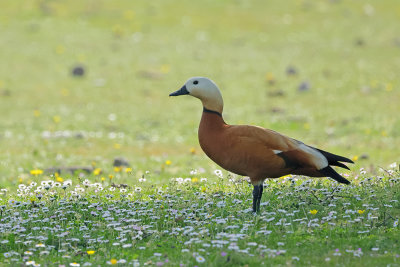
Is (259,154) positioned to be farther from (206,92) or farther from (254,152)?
(206,92)

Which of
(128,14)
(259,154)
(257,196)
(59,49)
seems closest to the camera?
(259,154)

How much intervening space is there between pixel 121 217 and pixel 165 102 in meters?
21.1

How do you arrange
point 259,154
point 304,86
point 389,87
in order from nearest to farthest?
point 259,154
point 389,87
point 304,86

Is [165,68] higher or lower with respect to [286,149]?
higher

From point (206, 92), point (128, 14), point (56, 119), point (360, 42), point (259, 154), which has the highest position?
point (128, 14)

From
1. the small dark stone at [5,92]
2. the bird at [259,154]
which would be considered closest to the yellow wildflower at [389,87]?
the small dark stone at [5,92]

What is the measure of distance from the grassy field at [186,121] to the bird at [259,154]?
2.01ft

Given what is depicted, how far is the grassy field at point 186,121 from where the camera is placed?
7.95 meters

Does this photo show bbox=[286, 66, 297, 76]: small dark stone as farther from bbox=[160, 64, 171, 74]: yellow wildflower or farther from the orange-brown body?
the orange-brown body

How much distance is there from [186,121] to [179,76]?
7911mm

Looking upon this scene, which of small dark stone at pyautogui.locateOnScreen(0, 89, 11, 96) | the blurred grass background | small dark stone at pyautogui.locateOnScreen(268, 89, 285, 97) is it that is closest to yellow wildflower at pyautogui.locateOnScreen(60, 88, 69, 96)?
the blurred grass background

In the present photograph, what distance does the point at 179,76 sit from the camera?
1310 inches

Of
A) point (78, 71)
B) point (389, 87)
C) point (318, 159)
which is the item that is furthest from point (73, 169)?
point (389, 87)

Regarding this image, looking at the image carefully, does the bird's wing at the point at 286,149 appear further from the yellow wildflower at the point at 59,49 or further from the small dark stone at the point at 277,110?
the yellow wildflower at the point at 59,49
